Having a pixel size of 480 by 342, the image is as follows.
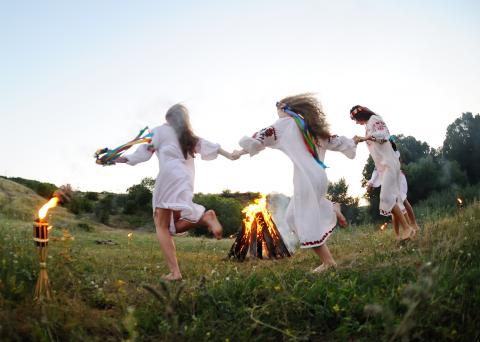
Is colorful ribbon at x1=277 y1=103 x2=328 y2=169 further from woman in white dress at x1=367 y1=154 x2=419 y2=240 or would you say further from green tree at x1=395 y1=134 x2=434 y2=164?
green tree at x1=395 y1=134 x2=434 y2=164

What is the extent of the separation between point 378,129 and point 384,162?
501 mm

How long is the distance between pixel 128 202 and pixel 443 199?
1329 cm

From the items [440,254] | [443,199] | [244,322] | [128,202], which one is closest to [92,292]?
[244,322]

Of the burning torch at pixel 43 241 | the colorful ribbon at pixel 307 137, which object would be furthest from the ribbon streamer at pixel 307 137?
the burning torch at pixel 43 241

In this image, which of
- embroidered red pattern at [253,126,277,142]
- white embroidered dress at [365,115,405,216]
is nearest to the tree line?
white embroidered dress at [365,115,405,216]

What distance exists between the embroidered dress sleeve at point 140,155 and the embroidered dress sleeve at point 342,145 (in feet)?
7.24

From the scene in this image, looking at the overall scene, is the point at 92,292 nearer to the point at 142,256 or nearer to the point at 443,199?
the point at 142,256

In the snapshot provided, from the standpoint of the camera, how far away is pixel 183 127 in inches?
215

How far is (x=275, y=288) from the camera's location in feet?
11.3

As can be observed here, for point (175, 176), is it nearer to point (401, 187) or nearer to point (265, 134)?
point (265, 134)

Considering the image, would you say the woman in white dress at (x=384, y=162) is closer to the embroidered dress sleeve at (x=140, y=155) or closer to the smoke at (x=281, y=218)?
the smoke at (x=281, y=218)

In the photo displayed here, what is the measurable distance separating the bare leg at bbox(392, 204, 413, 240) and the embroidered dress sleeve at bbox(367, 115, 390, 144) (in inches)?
39.9

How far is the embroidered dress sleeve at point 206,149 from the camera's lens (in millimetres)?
5578

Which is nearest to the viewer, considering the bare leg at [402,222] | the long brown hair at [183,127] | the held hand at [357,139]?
the long brown hair at [183,127]
